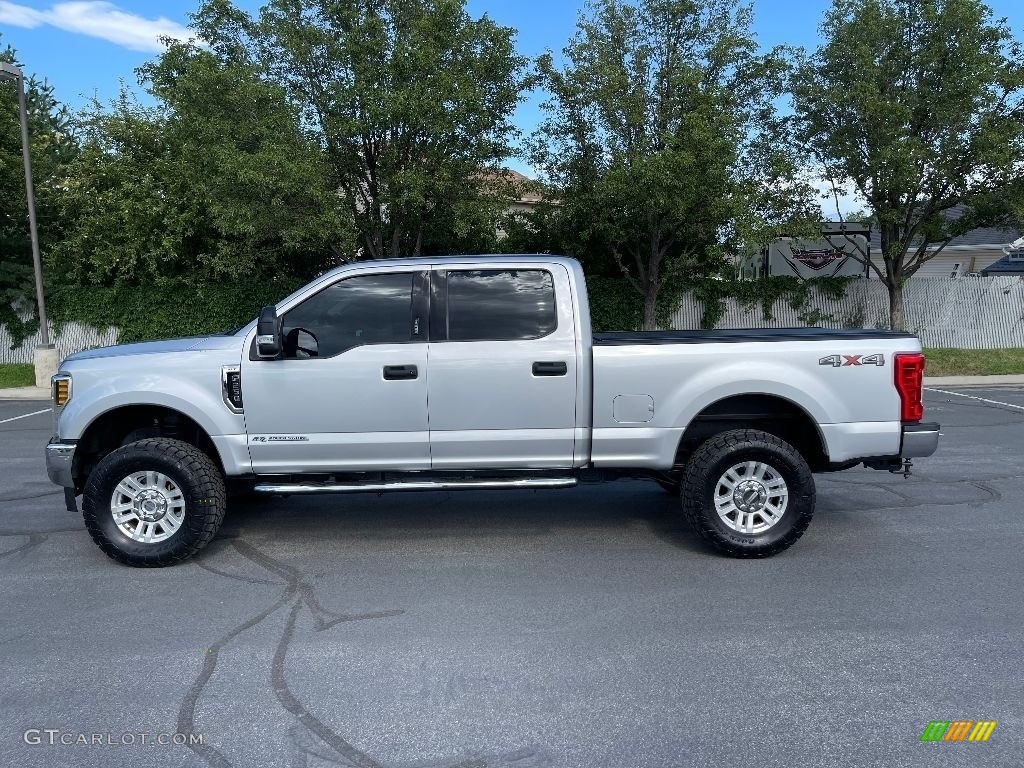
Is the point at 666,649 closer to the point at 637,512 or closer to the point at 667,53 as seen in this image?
the point at 637,512

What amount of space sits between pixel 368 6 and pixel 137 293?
9.23 metres

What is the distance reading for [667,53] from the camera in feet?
62.6

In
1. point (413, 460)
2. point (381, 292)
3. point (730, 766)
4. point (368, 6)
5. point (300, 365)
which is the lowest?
point (730, 766)

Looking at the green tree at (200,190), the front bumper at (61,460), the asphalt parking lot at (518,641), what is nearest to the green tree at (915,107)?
the green tree at (200,190)

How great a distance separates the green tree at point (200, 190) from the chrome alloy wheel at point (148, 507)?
449 inches

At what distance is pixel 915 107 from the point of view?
19.0m

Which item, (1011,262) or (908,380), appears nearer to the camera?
(908,380)

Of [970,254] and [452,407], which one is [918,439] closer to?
[452,407]

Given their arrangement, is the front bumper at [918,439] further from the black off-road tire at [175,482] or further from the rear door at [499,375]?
the black off-road tire at [175,482]

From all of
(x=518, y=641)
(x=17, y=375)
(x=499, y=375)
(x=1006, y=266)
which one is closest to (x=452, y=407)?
(x=499, y=375)

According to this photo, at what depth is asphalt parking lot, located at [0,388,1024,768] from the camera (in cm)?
351

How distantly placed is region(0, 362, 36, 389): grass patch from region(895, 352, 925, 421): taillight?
19044 mm

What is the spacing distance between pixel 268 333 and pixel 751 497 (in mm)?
3303

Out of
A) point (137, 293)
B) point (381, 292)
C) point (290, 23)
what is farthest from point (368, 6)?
point (381, 292)
